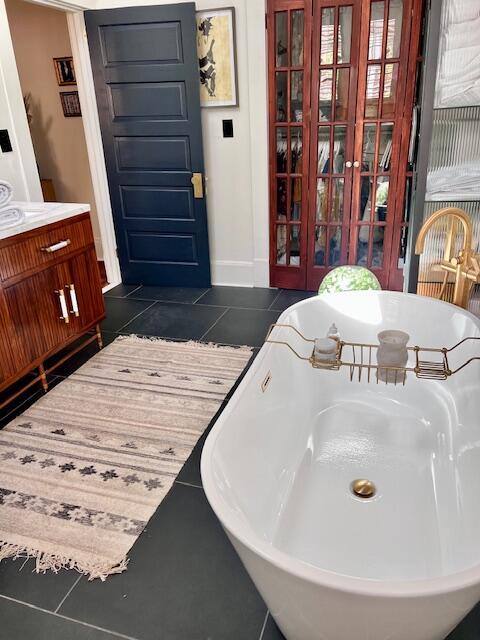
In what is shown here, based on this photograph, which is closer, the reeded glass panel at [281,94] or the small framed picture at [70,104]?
the reeded glass panel at [281,94]

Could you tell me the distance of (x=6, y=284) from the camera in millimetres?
2238

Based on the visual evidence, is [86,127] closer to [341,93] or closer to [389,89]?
[341,93]

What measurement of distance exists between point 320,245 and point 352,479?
7.22 ft

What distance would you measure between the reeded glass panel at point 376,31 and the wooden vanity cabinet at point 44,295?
2.08 m

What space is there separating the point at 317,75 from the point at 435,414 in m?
2.33

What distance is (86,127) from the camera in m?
3.74

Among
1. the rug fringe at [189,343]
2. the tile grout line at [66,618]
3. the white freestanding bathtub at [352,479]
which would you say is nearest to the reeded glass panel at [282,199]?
the rug fringe at [189,343]

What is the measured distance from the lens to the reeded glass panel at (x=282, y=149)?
3457 millimetres

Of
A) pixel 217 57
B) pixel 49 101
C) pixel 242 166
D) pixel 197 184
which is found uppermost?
pixel 217 57

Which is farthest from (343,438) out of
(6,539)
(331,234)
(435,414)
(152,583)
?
(331,234)

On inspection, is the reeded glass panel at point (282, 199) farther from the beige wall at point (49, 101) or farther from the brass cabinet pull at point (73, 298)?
the beige wall at point (49, 101)

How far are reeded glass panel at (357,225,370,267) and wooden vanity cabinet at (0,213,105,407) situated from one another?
1910 mm

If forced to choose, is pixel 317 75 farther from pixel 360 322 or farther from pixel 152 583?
pixel 152 583

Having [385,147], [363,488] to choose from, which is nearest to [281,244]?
[385,147]
